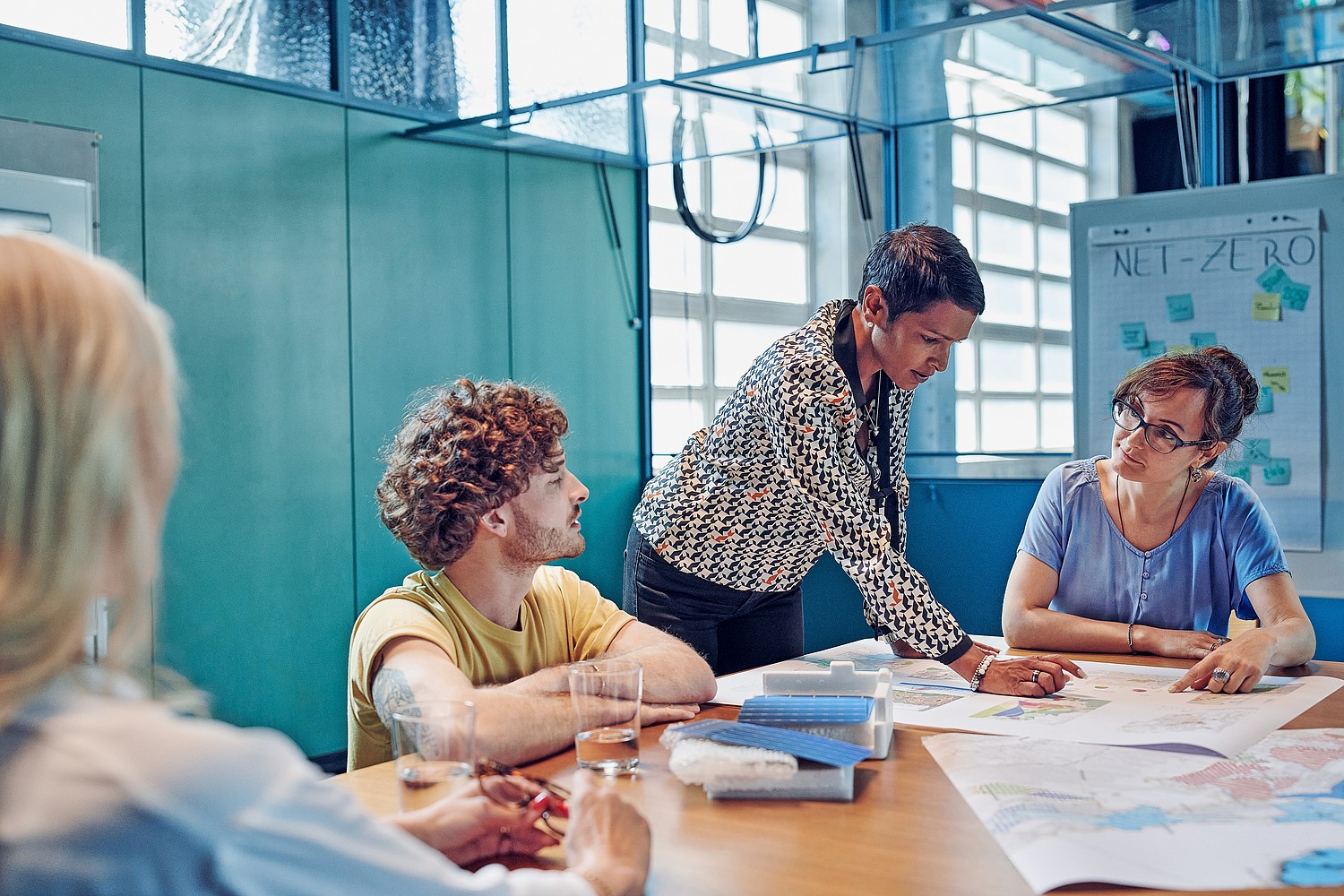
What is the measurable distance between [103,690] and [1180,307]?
3282 mm

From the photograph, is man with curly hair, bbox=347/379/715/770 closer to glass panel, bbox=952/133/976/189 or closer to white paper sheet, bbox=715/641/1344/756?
white paper sheet, bbox=715/641/1344/756

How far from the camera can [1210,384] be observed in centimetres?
223

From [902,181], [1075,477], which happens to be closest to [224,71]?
[902,181]

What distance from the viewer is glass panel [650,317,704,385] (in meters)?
4.88

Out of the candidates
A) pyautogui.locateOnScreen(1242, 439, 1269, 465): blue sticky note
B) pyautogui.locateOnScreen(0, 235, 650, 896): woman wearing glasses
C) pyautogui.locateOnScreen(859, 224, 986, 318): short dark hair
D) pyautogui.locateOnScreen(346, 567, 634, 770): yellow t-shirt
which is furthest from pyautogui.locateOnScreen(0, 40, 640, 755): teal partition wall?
pyautogui.locateOnScreen(0, 235, 650, 896): woman wearing glasses

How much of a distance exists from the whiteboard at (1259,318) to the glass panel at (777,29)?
1909mm

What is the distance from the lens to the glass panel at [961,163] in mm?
4348

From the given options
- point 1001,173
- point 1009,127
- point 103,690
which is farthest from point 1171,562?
point 1009,127

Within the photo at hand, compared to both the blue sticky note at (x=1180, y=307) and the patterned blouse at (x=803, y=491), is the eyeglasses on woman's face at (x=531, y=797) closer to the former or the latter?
the patterned blouse at (x=803, y=491)

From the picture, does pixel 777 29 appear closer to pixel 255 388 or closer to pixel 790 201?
pixel 790 201

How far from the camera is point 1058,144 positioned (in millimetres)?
4195

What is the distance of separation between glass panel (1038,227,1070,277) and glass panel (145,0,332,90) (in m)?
2.48

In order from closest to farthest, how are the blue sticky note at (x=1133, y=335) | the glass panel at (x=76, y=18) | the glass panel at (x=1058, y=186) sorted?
the glass panel at (x=76, y=18), the blue sticky note at (x=1133, y=335), the glass panel at (x=1058, y=186)

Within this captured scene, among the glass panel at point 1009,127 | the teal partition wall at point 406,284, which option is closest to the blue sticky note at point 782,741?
the teal partition wall at point 406,284
